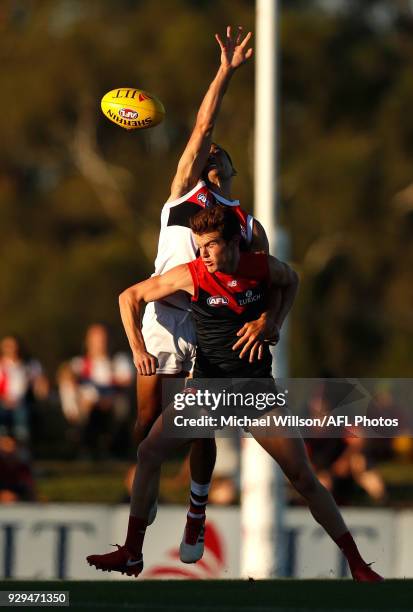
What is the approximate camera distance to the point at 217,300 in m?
8.27

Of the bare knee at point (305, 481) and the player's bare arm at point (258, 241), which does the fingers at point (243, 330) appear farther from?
the bare knee at point (305, 481)

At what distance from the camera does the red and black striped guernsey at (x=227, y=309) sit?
8242mm

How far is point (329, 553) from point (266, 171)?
168 inches

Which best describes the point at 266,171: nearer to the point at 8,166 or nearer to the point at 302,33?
the point at 302,33

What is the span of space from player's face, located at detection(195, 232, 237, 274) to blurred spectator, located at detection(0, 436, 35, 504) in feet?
24.6

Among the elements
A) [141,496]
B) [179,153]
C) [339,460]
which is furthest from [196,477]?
[179,153]

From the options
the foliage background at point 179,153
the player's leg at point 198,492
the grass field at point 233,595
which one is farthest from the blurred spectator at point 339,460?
the foliage background at point 179,153

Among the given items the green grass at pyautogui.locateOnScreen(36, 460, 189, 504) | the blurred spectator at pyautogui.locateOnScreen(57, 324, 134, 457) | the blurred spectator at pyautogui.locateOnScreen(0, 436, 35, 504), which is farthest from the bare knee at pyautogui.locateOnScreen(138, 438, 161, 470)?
the blurred spectator at pyautogui.locateOnScreen(57, 324, 134, 457)

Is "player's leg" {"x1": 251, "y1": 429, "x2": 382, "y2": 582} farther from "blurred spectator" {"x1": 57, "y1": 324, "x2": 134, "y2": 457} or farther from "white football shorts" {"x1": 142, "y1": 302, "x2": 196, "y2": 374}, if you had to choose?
"blurred spectator" {"x1": 57, "y1": 324, "x2": 134, "y2": 457}

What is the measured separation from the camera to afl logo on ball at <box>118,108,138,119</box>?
8.96 meters

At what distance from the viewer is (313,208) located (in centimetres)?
3481

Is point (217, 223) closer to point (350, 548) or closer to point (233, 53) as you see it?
point (233, 53)

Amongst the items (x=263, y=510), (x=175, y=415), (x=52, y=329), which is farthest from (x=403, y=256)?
(x=175, y=415)

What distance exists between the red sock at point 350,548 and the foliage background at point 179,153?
24.3 m
